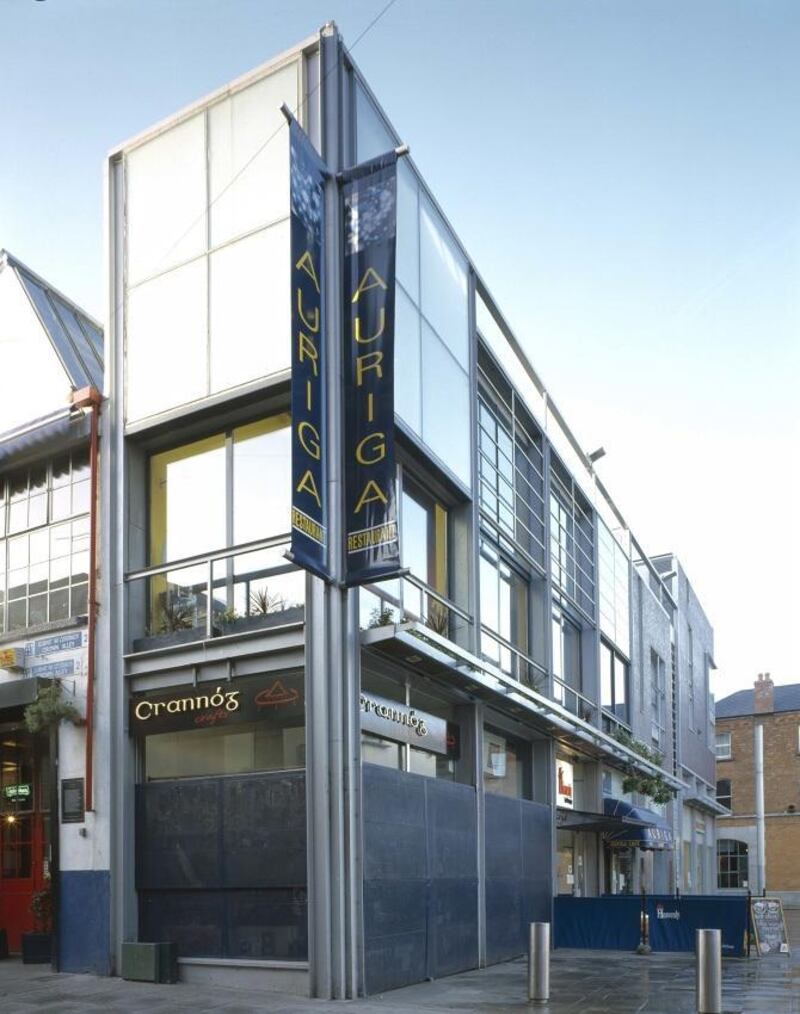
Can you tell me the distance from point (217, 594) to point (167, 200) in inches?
243

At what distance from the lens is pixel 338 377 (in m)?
15.6

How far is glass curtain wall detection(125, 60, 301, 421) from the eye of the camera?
1642cm

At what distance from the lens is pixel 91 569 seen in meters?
17.1

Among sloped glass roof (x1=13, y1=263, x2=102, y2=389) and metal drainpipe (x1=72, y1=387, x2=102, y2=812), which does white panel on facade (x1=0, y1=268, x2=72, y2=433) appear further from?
metal drainpipe (x1=72, y1=387, x2=102, y2=812)

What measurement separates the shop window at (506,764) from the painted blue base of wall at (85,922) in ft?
23.5

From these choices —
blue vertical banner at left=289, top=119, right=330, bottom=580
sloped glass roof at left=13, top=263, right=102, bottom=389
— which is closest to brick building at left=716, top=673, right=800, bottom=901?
sloped glass roof at left=13, top=263, right=102, bottom=389

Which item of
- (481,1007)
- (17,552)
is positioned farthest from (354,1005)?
(17,552)

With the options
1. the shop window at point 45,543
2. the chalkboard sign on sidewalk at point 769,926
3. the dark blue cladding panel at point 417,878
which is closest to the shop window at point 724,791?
the chalkboard sign on sidewalk at point 769,926

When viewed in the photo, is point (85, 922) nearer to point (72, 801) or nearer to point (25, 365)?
point (72, 801)

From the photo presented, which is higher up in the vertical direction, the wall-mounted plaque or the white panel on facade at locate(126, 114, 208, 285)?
the white panel on facade at locate(126, 114, 208, 285)

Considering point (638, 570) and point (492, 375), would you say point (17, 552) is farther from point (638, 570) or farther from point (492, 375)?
point (638, 570)

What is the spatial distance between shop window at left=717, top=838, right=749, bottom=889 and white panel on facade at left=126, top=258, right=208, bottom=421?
50.3 m

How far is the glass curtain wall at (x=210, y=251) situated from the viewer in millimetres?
16422

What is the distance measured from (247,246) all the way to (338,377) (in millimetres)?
2683
